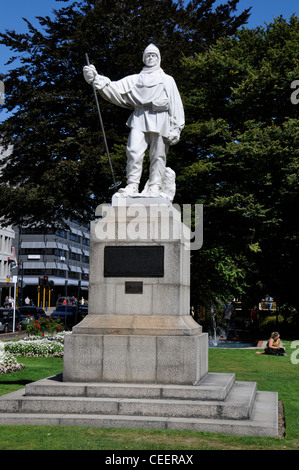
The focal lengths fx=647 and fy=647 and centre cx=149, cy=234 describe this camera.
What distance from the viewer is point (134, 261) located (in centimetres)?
1081

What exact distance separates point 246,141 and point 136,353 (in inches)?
800

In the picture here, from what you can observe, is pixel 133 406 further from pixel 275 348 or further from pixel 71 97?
pixel 71 97

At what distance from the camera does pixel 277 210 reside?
29.1 metres

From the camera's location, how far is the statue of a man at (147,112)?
1166 centimetres

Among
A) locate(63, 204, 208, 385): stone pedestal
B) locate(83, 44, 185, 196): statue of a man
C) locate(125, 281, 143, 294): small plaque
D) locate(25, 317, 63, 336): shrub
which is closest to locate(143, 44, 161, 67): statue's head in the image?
locate(83, 44, 185, 196): statue of a man

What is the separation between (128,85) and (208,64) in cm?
1979

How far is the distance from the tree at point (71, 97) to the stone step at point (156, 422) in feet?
68.3

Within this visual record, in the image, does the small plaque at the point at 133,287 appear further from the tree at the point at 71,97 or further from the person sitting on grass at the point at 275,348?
the tree at the point at 71,97

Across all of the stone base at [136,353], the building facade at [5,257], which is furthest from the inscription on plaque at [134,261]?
the building facade at [5,257]

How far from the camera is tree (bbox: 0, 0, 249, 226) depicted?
30328 mm

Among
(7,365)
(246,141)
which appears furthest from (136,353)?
(246,141)

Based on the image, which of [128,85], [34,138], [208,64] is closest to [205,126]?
[208,64]
